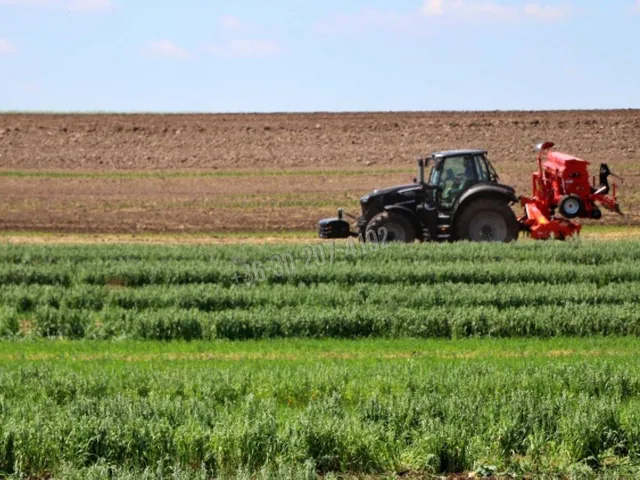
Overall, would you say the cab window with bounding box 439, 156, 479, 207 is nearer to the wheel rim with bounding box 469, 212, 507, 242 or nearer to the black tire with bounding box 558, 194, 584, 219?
the wheel rim with bounding box 469, 212, 507, 242

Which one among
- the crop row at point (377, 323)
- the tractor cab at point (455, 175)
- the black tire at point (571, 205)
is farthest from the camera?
the tractor cab at point (455, 175)

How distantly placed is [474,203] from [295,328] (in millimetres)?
6585

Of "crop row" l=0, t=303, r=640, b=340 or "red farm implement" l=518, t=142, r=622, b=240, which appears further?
"red farm implement" l=518, t=142, r=622, b=240

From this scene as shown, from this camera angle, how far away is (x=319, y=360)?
13156mm

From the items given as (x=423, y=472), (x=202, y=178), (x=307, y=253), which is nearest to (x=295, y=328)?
(x=307, y=253)

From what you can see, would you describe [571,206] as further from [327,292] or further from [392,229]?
[327,292]

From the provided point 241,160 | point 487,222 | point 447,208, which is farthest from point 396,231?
point 241,160

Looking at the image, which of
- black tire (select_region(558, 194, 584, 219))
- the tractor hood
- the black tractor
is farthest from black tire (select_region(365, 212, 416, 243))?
black tire (select_region(558, 194, 584, 219))

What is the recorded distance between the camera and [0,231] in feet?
88.0

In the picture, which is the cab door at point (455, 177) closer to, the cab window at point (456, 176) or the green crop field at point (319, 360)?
the cab window at point (456, 176)

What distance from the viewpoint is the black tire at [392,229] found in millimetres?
20422

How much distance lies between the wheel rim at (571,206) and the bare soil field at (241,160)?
7.27 metres

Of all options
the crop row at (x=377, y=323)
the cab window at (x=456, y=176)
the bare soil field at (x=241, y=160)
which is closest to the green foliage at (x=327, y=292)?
the crop row at (x=377, y=323)

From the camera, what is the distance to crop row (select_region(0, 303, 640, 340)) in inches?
579
